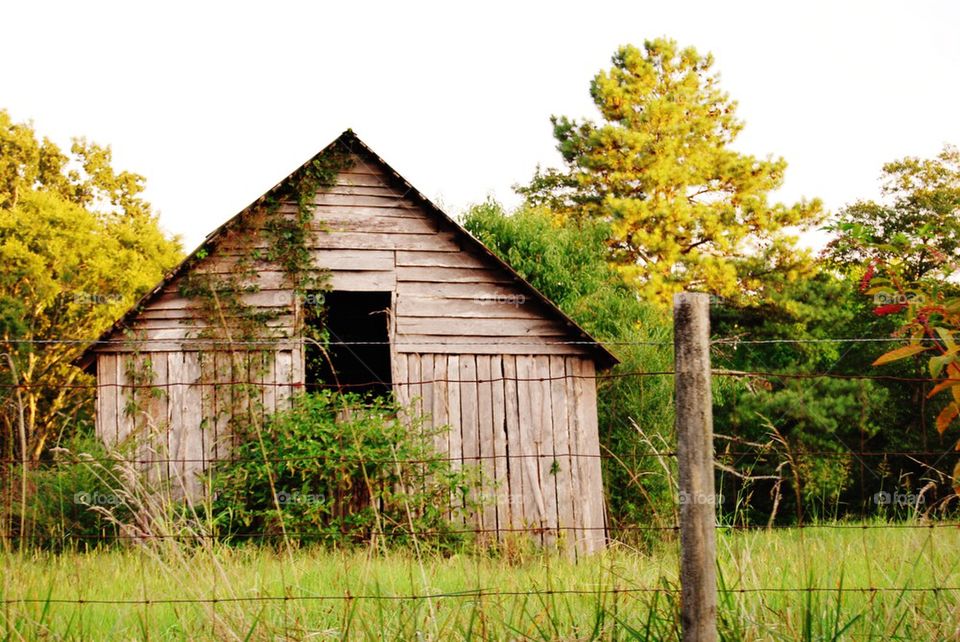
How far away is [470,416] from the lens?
1133 centimetres

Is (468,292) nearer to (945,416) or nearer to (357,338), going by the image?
(357,338)

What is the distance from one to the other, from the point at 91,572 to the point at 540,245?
14.8 m

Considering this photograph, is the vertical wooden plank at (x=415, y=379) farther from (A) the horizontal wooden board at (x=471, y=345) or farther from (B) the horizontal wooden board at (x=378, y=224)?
(B) the horizontal wooden board at (x=378, y=224)

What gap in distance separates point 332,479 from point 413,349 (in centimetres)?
214

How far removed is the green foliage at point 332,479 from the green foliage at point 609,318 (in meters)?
6.74

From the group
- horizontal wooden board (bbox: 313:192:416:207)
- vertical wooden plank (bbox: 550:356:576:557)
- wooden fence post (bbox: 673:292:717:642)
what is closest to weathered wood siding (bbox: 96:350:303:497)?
horizontal wooden board (bbox: 313:192:416:207)

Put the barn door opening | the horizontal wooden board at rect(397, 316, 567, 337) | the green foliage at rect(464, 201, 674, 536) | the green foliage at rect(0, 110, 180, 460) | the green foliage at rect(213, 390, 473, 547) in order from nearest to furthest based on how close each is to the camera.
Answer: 1. the green foliage at rect(213, 390, 473, 547)
2. the horizontal wooden board at rect(397, 316, 567, 337)
3. the barn door opening
4. the green foliage at rect(464, 201, 674, 536)
5. the green foliage at rect(0, 110, 180, 460)

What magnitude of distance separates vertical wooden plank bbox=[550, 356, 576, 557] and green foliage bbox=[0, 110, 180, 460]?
15.2 meters

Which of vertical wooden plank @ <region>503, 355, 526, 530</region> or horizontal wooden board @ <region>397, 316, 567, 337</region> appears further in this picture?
horizontal wooden board @ <region>397, 316, 567, 337</region>

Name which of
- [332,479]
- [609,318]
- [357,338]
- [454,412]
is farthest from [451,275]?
[609,318]

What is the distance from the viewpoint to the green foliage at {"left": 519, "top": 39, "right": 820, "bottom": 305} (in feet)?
81.4

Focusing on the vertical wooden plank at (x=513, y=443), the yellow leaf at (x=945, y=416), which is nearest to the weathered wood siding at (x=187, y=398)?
the vertical wooden plank at (x=513, y=443)

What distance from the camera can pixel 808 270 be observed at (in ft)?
84.3

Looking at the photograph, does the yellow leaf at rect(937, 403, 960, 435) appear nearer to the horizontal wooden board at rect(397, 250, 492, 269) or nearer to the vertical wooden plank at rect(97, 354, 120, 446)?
the horizontal wooden board at rect(397, 250, 492, 269)
